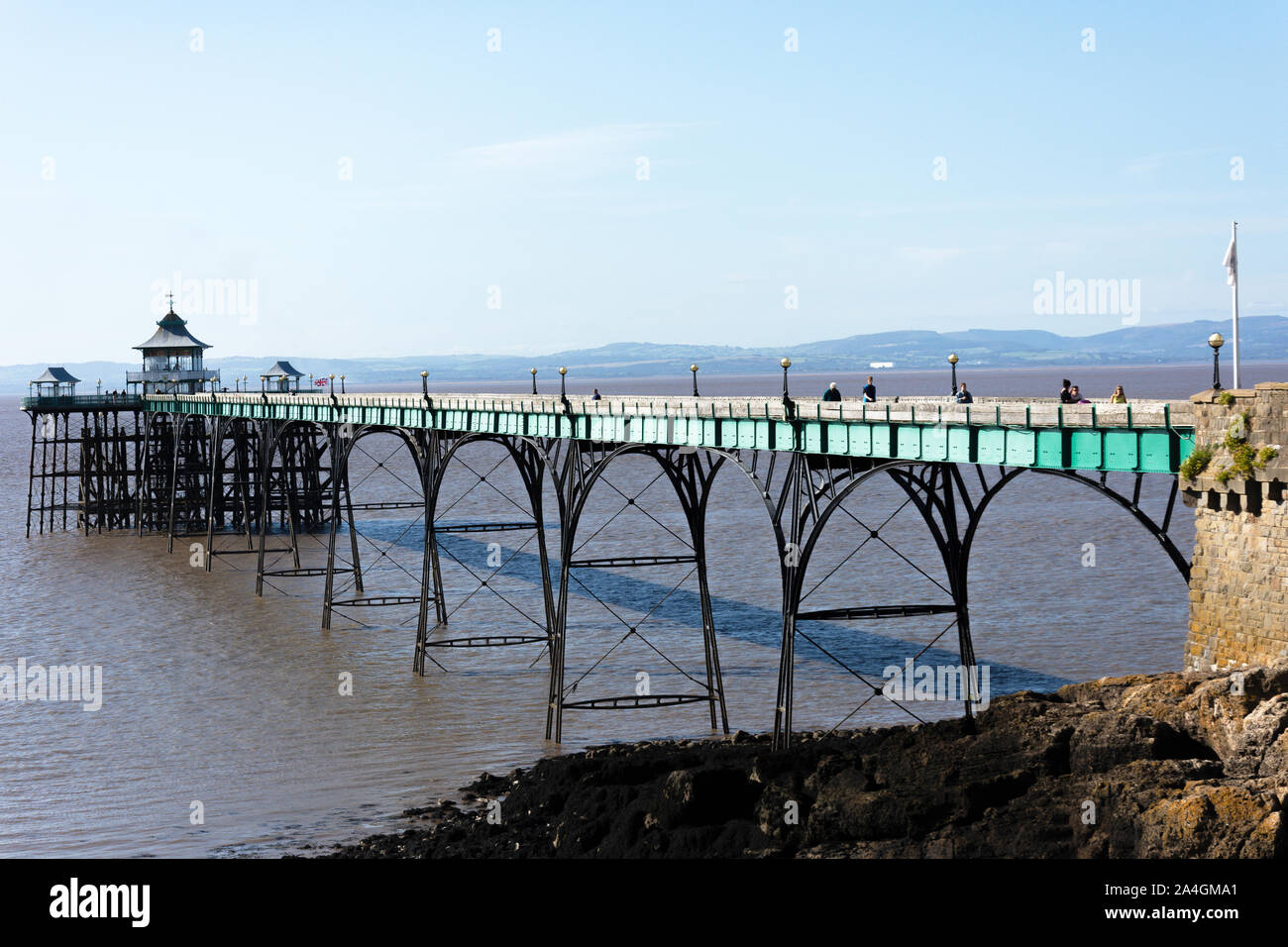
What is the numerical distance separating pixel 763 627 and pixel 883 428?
751 inches

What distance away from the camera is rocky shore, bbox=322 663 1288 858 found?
1784 cm

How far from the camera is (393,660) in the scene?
4356 centimetres

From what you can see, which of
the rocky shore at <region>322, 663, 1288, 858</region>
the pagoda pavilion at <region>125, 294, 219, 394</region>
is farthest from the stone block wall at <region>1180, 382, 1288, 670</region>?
the pagoda pavilion at <region>125, 294, 219, 394</region>

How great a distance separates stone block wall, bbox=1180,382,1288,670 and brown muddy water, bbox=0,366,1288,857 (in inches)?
503

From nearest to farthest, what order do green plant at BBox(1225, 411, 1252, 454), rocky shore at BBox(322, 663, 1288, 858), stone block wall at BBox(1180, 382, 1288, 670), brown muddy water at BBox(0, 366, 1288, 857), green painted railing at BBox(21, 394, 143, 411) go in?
rocky shore at BBox(322, 663, 1288, 858) < stone block wall at BBox(1180, 382, 1288, 670) < green plant at BBox(1225, 411, 1252, 454) < brown muddy water at BBox(0, 366, 1288, 857) < green painted railing at BBox(21, 394, 143, 411)

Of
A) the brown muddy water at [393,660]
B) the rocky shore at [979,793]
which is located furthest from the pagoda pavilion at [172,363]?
the rocky shore at [979,793]

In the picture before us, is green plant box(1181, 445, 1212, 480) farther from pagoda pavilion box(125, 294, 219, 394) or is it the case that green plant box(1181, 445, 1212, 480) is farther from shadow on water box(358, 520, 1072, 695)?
pagoda pavilion box(125, 294, 219, 394)

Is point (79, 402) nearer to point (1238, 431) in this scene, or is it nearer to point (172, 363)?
point (172, 363)

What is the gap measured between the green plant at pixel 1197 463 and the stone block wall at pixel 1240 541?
0.06 m

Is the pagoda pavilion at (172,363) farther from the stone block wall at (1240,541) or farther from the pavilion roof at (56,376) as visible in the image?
the stone block wall at (1240,541)

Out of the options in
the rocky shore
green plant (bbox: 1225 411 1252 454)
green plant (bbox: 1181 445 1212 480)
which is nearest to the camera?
the rocky shore

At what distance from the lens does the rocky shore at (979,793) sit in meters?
17.8

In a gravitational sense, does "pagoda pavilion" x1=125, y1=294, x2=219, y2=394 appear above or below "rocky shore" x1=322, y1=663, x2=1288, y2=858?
above
